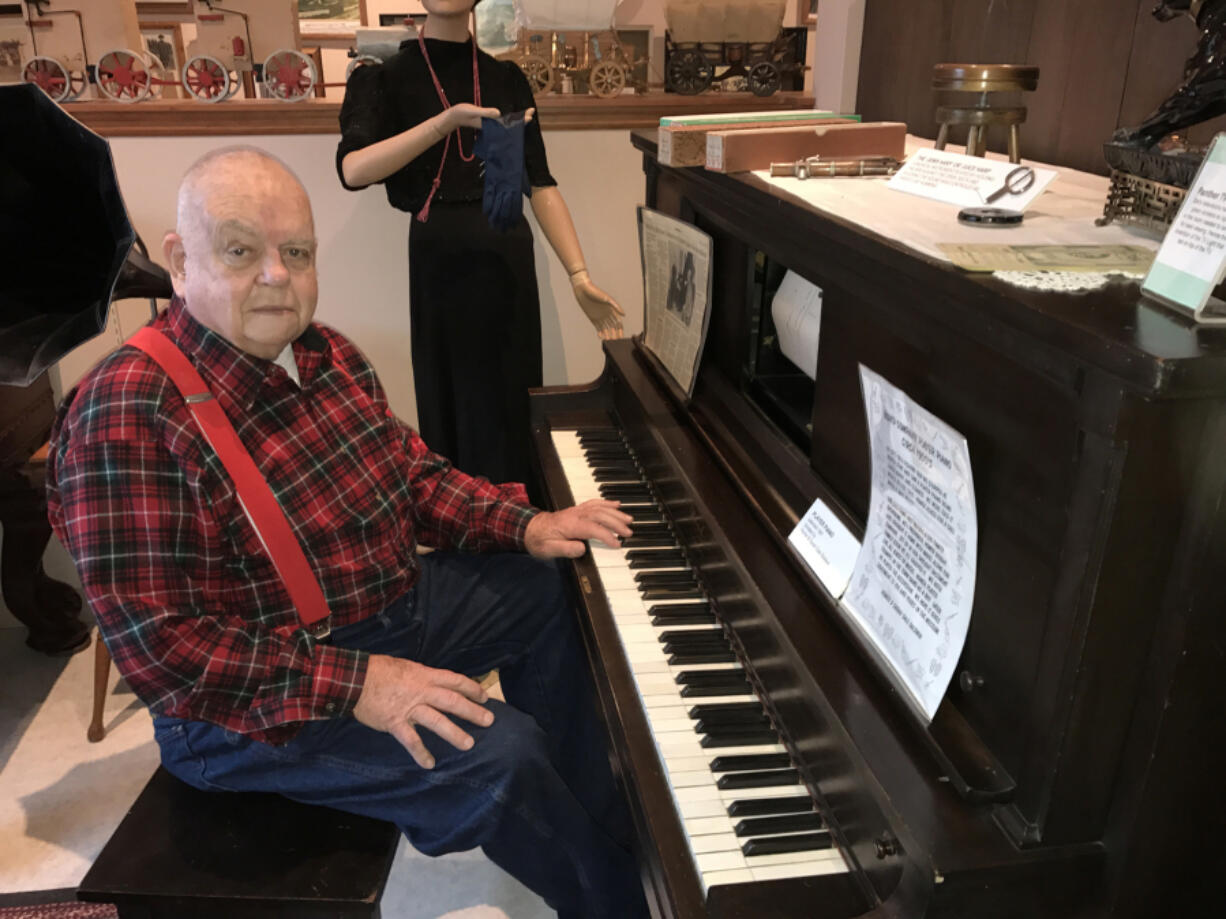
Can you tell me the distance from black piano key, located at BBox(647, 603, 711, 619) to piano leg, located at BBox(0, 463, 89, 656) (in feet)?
5.61

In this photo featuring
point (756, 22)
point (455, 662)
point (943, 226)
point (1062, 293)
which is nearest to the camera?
point (1062, 293)

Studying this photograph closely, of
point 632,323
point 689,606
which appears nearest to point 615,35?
point 632,323

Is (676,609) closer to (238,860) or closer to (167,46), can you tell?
(238,860)

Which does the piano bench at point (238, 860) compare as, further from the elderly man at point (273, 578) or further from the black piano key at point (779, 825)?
the black piano key at point (779, 825)

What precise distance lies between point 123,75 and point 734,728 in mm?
2540

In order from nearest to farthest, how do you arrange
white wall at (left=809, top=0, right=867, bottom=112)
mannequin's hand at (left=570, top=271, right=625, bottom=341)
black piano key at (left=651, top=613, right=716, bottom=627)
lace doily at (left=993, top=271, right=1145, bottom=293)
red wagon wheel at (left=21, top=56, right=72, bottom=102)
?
lace doily at (left=993, top=271, right=1145, bottom=293)
black piano key at (left=651, top=613, right=716, bottom=627)
white wall at (left=809, top=0, right=867, bottom=112)
mannequin's hand at (left=570, top=271, right=625, bottom=341)
red wagon wheel at (left=21, top=56, right=72, bottom=102)

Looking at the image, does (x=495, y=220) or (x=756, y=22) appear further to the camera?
(x=756, y=22)

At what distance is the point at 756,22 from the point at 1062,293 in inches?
87.1

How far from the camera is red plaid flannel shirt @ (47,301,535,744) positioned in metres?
1.22

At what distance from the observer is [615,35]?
9.45 feet

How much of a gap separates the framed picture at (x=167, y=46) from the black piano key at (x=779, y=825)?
273 centimetres

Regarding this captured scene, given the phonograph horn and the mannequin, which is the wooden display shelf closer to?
the mannequin

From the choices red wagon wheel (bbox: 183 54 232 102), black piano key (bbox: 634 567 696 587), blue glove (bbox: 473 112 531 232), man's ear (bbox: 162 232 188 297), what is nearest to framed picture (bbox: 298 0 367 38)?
red wagon wheel (bbox: 183 54 232 102)

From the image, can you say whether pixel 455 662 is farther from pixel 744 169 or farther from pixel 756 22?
pixel 756 22
